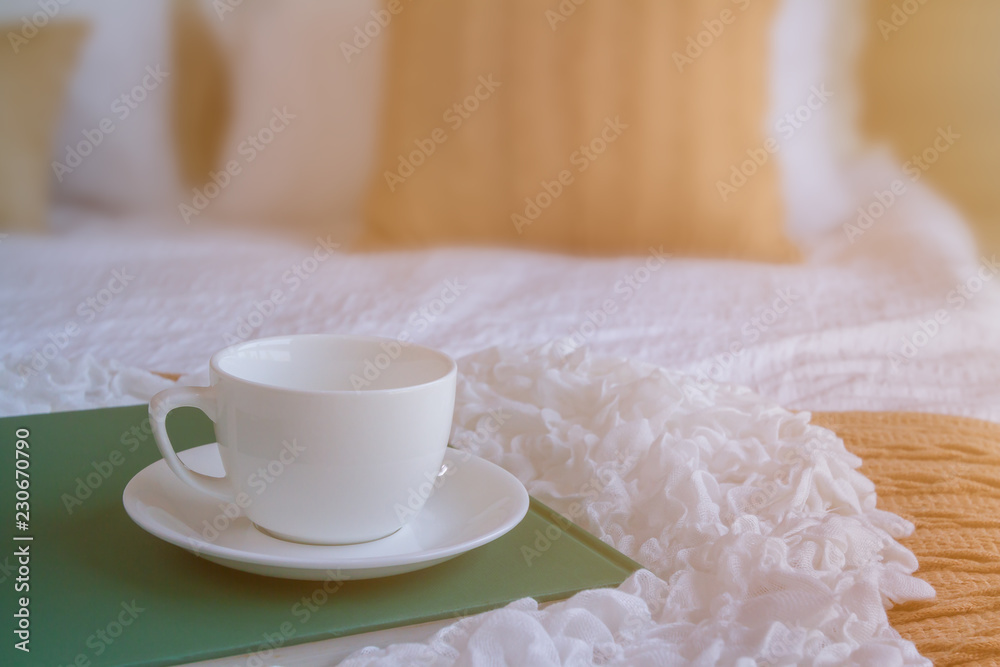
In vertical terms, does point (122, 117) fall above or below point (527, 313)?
above

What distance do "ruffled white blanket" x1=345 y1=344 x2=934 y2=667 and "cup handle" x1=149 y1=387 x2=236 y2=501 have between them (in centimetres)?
12

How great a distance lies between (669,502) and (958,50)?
1.76 m

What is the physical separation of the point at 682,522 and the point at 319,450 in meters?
0.22

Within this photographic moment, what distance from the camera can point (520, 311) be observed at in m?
1.37

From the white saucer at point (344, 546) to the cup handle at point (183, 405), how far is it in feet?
0.05

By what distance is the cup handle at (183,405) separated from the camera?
450mm

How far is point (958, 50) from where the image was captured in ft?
6.47

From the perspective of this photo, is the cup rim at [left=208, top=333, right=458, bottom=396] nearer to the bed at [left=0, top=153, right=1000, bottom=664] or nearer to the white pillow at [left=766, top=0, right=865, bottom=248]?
the bed at [left=0, top=153, right=1000, bottom=664]

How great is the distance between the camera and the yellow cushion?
5.91 feet

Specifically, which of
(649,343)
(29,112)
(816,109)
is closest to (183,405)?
(649,343)

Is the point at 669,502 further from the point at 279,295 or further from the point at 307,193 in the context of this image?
the point at 307,193

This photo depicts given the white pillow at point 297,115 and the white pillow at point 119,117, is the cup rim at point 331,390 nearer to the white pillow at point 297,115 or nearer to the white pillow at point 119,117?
the white pillow at point 297,115

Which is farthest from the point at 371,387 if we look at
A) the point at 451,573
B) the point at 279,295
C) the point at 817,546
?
the point at 279,295

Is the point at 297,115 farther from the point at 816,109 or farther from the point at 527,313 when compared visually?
the point at 816,109
